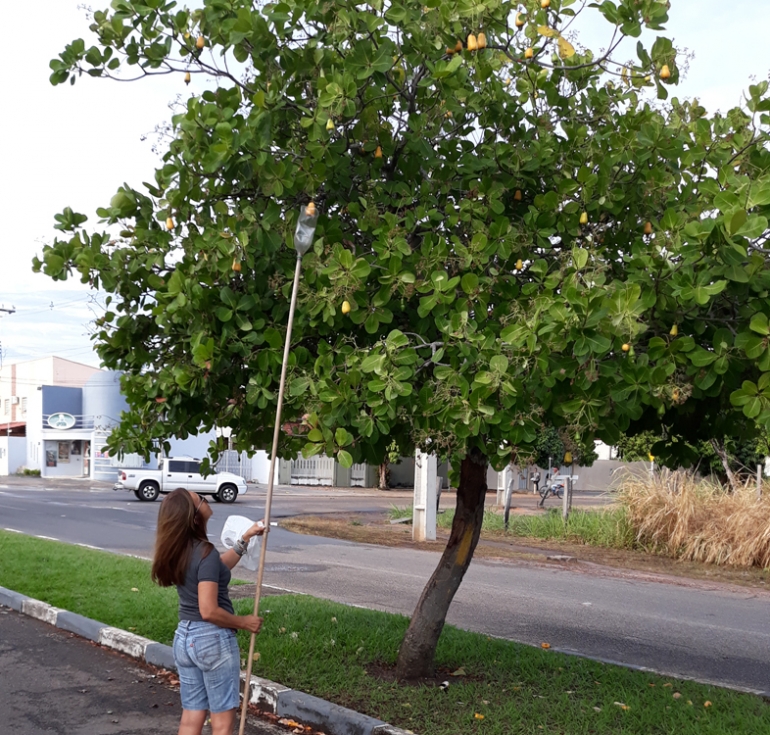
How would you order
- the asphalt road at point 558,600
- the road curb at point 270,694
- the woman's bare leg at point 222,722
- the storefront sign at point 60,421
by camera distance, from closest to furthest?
the woman's bare leg at point 222,722 → the road curb at point 270,694 → the asphalt road at point 558,600 → the storefront sign at point 60,421

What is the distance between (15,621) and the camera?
9.02 metres

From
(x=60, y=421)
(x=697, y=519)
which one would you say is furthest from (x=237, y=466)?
(x=697, y=519)

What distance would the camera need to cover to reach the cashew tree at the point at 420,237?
449cm

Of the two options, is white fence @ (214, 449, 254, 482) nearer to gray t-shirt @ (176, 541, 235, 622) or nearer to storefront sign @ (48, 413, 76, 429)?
storefront sign @ (48, 413, 76, 429)

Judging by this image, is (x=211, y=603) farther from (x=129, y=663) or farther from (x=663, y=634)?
(x=663, y=634)

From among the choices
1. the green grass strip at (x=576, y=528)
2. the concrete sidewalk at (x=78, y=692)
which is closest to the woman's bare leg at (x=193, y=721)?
the concrete sidewalk at (x=78, y=692)

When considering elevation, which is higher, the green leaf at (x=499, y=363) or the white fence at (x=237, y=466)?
the green leaf at (x=499, y=363)

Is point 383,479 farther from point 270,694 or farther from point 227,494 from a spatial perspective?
point 270,694

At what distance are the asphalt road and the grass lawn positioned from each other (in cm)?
107

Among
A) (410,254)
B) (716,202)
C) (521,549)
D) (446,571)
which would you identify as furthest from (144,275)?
(521,549)

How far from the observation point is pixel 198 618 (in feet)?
14.2

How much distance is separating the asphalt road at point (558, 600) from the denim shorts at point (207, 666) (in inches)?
183

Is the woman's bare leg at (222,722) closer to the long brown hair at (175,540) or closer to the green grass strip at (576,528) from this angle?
the long brown hair at (175,540)

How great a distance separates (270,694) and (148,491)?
25.0 meters
